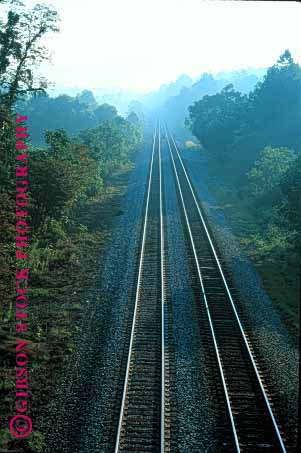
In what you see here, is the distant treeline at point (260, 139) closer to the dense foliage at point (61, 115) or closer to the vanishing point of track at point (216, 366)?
the vanishing point of track at point (216, 366)

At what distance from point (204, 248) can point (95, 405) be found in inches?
463

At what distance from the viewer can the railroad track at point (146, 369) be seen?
9.24 m

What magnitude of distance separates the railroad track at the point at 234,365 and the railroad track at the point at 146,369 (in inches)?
61.1

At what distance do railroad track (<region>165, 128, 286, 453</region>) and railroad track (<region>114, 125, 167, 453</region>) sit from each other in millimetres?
1551

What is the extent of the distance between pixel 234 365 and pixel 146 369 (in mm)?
2503

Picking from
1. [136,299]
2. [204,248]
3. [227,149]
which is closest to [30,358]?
[136,299]

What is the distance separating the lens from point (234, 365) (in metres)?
11.9

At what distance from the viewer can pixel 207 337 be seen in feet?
43.5

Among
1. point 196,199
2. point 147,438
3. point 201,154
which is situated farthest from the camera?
point 201,154

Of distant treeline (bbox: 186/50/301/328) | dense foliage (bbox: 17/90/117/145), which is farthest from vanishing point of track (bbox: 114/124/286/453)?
dense foliage (bbox: 17/90/117/145)

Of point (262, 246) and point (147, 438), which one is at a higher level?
point (262, 246)

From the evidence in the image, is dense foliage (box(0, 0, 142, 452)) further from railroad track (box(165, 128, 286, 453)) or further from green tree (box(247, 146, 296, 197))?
green tree (box(247, 146, 296, 197))

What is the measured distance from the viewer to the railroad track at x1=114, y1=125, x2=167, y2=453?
9.24 m

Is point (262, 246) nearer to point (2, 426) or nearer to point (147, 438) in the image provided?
point (147, 438)
